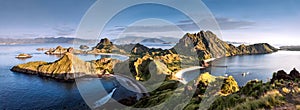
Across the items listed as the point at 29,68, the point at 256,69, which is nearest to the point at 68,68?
the point at 29,68

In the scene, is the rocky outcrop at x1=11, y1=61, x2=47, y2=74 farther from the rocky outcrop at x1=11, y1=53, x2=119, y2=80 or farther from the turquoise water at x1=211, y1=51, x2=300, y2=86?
the turquoise water at x1=211, y1=51, x2=300, y2=86

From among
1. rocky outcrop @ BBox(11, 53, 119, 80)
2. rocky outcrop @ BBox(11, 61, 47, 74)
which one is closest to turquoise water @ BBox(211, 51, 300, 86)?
rocky outcrop @ BBox(11, 53, 119, 80)

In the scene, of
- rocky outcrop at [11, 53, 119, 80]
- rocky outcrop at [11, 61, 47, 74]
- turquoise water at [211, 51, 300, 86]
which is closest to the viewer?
rocky outcrop at [11, 53, 119, 80]

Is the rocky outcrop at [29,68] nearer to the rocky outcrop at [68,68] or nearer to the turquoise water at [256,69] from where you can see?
the rocky outcrop at [68,68]

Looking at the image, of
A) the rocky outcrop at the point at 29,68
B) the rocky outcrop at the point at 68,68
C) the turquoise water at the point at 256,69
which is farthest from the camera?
the rocky outcrop at the point at 29,68

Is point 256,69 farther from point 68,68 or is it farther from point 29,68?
point 29,68

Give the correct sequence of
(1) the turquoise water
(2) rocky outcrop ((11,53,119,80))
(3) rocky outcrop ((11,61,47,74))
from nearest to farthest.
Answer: (2) rocky outcrop ((11,53,119,80)) < (1) the turquoise water < (3) rocky outcrop ((11,61,47,74))

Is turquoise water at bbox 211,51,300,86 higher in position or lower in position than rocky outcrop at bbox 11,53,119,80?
lower

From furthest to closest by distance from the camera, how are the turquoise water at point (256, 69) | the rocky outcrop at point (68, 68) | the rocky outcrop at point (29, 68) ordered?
the rocky outcrop at point (29, 68), the turquoise water at point (256, 69), the rocky outcrop at point (68, 68)

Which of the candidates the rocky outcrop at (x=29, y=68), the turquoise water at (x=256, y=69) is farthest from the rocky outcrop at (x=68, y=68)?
the turquoise water at (x=256, y=69)
